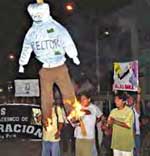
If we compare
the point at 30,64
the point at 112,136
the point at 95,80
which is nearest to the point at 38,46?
the point at 30,64

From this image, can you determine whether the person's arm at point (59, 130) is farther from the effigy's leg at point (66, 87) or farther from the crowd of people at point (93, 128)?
the effigy's leg at point (66, 87)

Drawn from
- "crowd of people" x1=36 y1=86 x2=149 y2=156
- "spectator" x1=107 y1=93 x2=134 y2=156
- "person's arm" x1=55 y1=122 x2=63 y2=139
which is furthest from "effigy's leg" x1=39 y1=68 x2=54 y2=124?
"spectator" x1=107 y1=93 x2=134 y2=156

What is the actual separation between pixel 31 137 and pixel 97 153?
3.57 ft

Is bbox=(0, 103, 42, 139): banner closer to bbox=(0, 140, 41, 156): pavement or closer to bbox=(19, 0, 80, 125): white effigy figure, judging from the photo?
bbox=(0, 140, 41, 156): pavement

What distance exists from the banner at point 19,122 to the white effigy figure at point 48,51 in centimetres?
23

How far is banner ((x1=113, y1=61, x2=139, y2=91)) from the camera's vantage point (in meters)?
11.4

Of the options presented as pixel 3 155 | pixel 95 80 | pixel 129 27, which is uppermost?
pixel 129 27

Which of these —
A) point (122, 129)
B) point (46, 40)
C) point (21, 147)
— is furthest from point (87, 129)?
point (46, 40)

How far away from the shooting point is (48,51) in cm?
1128

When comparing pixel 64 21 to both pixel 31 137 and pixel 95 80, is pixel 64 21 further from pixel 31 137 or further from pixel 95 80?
pixel 31 137

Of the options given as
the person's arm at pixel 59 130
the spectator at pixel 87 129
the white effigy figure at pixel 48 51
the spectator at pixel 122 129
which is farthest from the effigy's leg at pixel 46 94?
the spectator at pixel 122 129

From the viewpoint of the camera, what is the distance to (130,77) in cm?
1148

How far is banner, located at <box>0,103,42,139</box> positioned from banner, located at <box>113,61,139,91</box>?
139 cm

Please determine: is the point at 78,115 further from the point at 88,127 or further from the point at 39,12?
the point at 39,12
